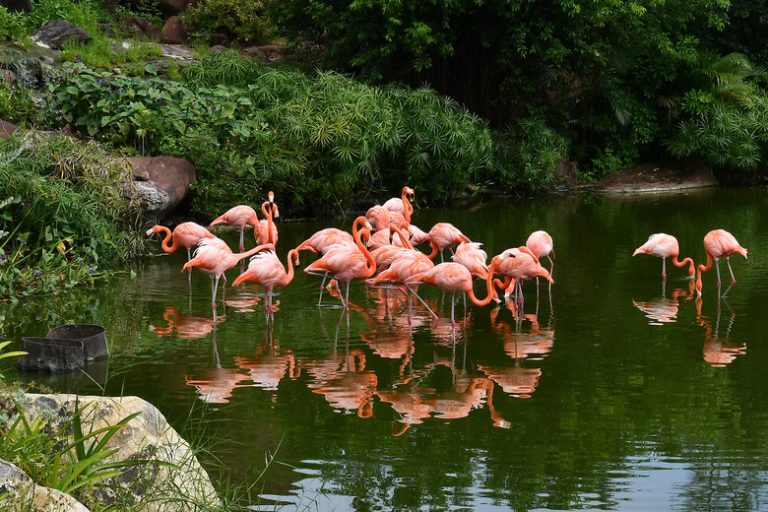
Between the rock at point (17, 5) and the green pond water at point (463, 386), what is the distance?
885 cm

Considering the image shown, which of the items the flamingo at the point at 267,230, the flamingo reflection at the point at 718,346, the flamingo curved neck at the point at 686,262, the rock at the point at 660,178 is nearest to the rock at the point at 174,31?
the rock at the point at 660,178

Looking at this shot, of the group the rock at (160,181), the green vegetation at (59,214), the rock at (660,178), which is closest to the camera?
the green vegetation at (59,214)

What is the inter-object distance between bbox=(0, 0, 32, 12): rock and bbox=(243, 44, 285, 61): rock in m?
3.75

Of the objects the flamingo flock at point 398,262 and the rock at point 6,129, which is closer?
the flamingo flock at point 398,262

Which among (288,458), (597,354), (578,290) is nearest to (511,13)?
(578,290)

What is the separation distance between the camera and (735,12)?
20875 millimetres

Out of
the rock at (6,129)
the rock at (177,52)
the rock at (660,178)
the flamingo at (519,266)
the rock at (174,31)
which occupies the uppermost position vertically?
the rock at (174,31)

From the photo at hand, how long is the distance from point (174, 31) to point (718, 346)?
14.9 m

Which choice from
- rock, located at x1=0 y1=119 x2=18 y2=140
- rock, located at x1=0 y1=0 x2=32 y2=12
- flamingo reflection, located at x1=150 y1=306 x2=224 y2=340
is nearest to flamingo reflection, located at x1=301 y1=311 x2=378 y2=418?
flamingo reflection, located at x1=150 y1=306 x2=224 y2=340

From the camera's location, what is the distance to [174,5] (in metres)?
21.7

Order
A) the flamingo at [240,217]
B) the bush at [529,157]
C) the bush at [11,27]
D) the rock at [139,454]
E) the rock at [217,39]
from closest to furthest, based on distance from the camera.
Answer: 1. the rock at [139,454]
2. the flamingo at [240,217]
3. the bush at [11,27]
4. the bush at [529,157]
5. the rock at [217,39]

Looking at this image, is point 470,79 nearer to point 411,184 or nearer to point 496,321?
point 411,184

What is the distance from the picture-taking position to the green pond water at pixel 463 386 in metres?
5.53

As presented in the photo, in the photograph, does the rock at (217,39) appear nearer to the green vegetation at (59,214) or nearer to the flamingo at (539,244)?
the green vegetation at (59,214)
